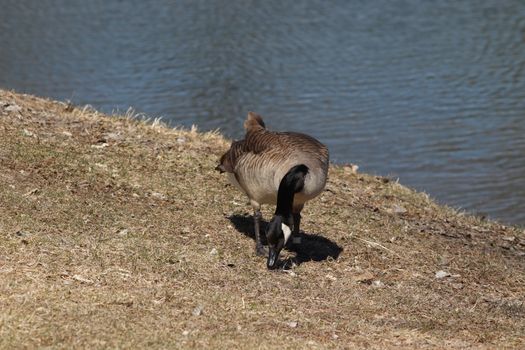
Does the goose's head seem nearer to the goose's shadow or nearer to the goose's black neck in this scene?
the goose's black neck

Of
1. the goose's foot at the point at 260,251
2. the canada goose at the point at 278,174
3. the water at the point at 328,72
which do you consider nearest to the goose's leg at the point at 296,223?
the canada goose at the point at 278,174

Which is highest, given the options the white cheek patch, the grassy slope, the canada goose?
the canada goose

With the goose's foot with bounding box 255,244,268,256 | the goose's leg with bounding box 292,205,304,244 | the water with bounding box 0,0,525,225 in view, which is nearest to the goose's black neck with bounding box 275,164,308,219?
the goose's leg with bounding box 292,205,304,244

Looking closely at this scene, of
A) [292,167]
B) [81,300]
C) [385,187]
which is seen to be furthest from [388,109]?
[81,300]

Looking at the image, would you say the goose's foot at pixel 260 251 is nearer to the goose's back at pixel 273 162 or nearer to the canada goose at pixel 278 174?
the canada goose at pixel 278 174

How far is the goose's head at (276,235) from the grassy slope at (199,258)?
0.16m

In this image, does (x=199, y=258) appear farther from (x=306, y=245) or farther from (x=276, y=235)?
(x=306, y=245)

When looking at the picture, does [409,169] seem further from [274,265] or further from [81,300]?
[81,300]

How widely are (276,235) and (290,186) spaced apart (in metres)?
0.50

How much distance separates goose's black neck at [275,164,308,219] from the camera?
7.74m

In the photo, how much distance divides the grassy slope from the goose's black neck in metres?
0.63

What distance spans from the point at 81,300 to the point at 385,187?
562 cm

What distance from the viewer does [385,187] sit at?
38.2 feet

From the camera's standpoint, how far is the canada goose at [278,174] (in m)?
7.87
